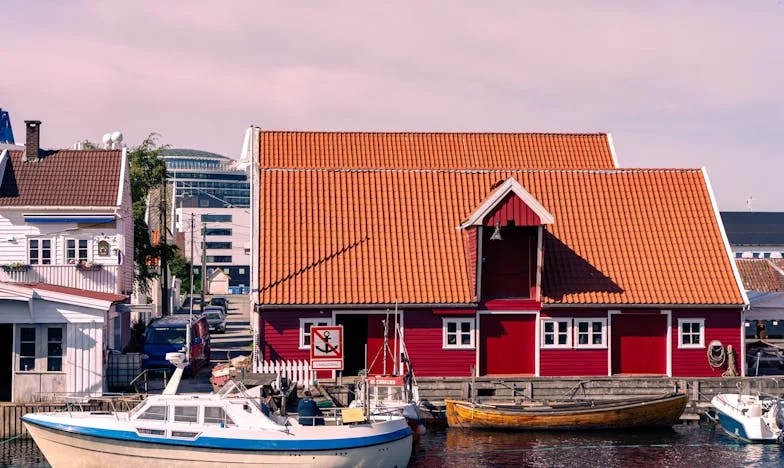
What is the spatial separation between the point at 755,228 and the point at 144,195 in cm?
9133

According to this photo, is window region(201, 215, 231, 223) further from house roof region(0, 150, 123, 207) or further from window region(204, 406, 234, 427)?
window region(204, 406, 234, 427)

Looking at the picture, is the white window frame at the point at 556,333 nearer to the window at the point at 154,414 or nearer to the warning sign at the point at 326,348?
the warning sign at the point at 326,348

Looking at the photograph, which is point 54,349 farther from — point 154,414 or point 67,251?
point 154,414

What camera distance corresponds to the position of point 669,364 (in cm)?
4316

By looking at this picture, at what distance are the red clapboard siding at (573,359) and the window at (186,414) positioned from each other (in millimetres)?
15648

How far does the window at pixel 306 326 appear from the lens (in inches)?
1655

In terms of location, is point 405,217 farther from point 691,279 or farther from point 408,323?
point 691,279

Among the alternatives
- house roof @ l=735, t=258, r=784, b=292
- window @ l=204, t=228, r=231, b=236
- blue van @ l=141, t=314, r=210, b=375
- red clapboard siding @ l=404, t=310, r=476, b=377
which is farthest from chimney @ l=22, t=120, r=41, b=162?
window @ l=204, t=228, r=231, b=236

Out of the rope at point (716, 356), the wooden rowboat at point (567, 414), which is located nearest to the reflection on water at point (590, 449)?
the wooden rowboat at point (567, 414)

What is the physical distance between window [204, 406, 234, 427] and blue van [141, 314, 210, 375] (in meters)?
11.7

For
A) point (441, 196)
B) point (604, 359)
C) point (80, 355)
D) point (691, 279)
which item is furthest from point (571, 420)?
point (80, 355)

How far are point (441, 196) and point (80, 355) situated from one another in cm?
1566

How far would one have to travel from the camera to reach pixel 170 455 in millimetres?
30719

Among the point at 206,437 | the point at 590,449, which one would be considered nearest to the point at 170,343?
the point at 206,437
